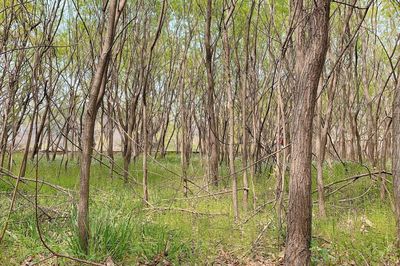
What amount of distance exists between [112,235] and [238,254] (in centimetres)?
125

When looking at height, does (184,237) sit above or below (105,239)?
below

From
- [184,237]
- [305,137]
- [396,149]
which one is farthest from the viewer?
[184,237]

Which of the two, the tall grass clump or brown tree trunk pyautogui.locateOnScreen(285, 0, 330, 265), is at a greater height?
brown tree trunk pyautogui.locateOnScreen(285, 0, 330, 265)

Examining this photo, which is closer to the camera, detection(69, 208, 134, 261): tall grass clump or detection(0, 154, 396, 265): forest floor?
detection(69, 208, 134, 261): tall grass clump

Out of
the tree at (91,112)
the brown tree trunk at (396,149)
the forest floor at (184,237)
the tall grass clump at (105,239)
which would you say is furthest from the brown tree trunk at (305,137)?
the tree at (91,112)

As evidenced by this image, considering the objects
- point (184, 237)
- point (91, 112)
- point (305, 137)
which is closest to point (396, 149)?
point (305, 137)

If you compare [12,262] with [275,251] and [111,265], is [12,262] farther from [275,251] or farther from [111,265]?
[275,251]

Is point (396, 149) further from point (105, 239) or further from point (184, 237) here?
point (105, 239)

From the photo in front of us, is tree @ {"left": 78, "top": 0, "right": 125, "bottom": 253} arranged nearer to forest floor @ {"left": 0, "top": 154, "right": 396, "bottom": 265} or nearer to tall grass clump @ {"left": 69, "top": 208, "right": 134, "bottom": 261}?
tall grass clump @ {"left": 69, "top": 208, "right": 134, "bottom": 261}

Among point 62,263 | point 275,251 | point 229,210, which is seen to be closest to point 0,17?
point 229,210

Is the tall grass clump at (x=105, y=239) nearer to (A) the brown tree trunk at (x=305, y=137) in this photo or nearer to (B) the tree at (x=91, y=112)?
(B) the tree at (x=91, y=112)

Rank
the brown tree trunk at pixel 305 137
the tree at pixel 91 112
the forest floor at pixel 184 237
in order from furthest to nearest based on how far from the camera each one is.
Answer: the forest floor at pixel 184 237
the tree at pixel 91 112
the brown tree trunk at pixel 305 137

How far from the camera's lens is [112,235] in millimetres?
3113

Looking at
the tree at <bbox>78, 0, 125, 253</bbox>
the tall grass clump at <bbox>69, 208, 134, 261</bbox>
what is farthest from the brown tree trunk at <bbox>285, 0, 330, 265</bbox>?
the tree at <bbox>78, 0, 125, 253</bbox>
